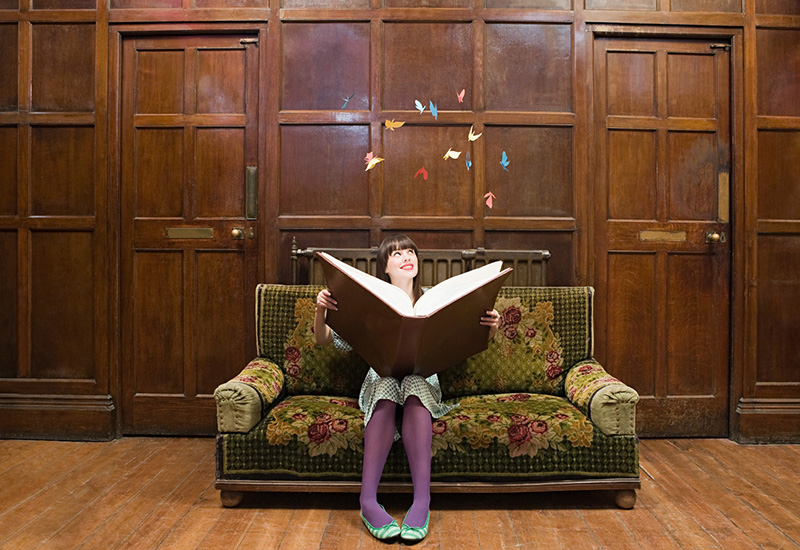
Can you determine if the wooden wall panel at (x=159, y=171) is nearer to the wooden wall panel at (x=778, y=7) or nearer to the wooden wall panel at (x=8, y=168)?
the wooden wall panel at (x=8, y=168)

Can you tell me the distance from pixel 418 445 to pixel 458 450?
0.62 feet

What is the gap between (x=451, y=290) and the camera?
2.09 meters

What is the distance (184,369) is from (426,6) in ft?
6.82

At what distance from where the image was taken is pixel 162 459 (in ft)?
9.23

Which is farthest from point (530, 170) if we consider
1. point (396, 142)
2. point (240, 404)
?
point (240, 404)

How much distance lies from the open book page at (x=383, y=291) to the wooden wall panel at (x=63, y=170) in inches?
68.4

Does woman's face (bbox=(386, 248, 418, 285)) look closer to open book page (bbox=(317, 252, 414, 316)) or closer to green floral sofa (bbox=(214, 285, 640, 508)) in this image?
open book page (bbox=(317, 252, 414, 316))

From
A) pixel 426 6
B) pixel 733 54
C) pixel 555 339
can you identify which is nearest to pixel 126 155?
A: pixel 426 6

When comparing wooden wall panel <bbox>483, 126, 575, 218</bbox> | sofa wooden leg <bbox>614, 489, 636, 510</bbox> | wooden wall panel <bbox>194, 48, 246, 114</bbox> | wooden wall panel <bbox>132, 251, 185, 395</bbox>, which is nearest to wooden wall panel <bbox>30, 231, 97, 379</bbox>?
wooden wall panel <bbox>132, 251, 185, 395</bbox>

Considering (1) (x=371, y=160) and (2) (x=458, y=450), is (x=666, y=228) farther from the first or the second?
(2) (x=458, y=450)

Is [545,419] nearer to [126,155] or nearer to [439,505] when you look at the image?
[439,505]

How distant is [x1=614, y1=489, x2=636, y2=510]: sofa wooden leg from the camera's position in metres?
2.23

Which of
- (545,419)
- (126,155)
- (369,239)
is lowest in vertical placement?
(545,419)

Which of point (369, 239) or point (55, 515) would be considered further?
point (369, 239)
